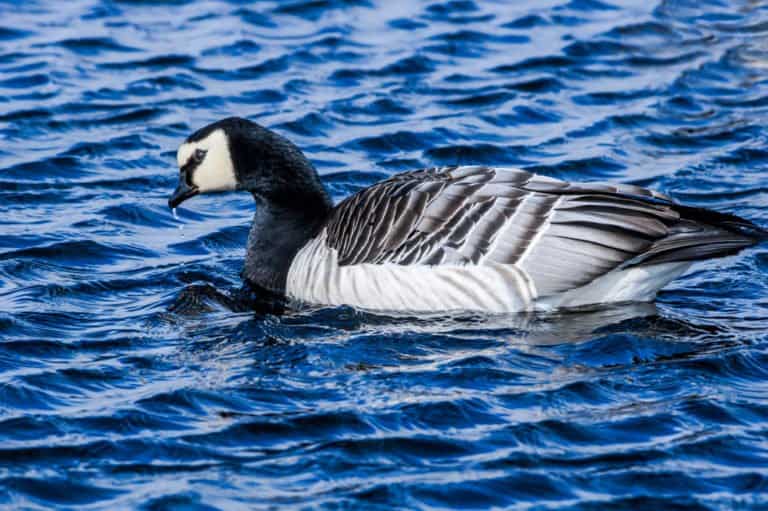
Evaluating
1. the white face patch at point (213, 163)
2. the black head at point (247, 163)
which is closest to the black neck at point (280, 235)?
the black head at point (247, 163)

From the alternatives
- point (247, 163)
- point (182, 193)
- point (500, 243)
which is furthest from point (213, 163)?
point (500, 243)

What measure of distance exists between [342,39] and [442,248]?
7.93 m

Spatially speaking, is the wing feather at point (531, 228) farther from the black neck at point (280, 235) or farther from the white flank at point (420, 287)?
the black neck at point (280, 235)

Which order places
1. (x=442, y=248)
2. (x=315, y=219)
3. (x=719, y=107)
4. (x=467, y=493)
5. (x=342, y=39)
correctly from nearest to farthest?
(x=467, y=493)
(x=442, y=248)
(x=315, y=219)
(x=719, y=107)
(x=342, y=39)

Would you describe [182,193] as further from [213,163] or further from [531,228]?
[531,228]

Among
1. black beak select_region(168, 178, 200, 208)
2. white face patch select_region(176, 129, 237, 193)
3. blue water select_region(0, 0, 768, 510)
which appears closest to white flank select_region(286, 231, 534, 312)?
blue water select_region(0, 0, 768, 510)

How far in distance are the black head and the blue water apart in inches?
34.5

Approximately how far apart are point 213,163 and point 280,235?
80 centimetres

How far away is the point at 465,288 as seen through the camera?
10242mm

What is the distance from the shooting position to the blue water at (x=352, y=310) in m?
7.96

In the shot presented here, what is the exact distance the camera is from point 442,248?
10.3 metres

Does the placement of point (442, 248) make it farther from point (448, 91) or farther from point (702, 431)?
point (448, 91)

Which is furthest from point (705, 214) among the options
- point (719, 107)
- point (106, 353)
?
point (719, 107)

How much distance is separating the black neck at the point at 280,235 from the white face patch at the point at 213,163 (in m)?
0.37
